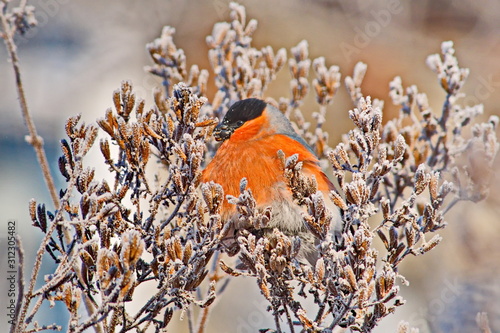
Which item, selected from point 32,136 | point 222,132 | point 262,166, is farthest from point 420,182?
point 32,136

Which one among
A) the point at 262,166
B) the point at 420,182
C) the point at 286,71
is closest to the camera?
the point at 420,182

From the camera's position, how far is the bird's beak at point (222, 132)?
1619 millimetres

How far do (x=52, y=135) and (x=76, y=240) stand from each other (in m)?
3.50

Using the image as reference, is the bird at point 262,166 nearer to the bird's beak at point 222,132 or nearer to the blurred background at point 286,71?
the bird's beak at point 222,132

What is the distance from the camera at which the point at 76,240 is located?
45.4 inches

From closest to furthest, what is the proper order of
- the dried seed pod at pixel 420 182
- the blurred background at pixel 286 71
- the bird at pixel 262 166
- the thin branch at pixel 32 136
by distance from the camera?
the dried seed pod at pixel 420 182 → the bird at pixel 262 166 → the thin branch at pixel 32 136 → the blurred background at pixel 286 71

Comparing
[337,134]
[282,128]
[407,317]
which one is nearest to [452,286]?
[407,317]

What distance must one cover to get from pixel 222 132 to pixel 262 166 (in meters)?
0.22

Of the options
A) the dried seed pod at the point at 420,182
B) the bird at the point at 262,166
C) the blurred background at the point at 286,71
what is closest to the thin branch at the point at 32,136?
the bird at the point at 262,166

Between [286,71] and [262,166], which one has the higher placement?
[286,71]

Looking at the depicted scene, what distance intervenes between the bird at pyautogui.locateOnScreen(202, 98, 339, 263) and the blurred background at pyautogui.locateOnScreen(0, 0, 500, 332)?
59.9 inches

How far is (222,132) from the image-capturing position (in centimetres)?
164

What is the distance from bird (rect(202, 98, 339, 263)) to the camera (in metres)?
1.44

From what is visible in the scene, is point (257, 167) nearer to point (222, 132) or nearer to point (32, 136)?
point (222, 132)
